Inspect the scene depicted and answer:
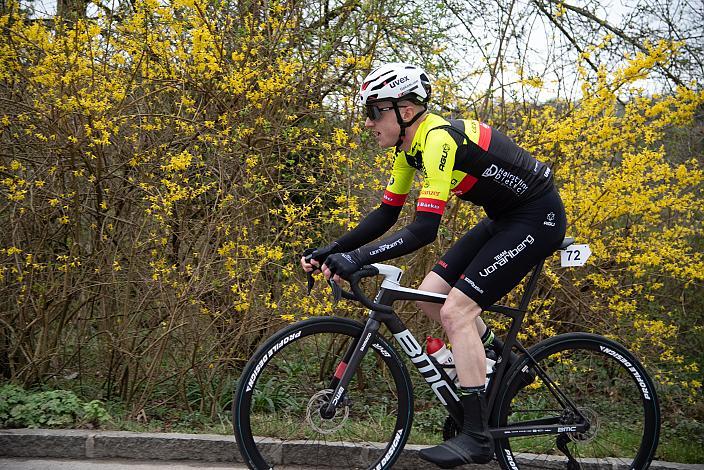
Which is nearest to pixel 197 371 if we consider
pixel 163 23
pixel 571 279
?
pixel 163 23

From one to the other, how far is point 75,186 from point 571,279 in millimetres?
4167

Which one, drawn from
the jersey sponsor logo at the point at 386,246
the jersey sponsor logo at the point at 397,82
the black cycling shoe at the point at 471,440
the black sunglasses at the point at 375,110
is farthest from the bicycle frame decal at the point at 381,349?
the jersey sponsor logo at the point at 397,82

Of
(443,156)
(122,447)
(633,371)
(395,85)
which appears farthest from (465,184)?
(122,447)

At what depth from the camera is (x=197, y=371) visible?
559 centimetres

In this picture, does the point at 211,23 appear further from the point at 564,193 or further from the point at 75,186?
the point at 564,193

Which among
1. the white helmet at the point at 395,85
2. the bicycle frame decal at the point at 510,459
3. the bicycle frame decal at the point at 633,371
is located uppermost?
the white helmet at the point at 395,85

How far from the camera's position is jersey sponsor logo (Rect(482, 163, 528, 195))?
3914 mm

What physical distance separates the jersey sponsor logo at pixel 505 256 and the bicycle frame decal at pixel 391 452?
1016 mm

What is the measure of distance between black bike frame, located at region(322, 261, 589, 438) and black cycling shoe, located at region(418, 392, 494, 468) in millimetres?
74

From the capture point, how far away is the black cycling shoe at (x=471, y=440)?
12.7 ft

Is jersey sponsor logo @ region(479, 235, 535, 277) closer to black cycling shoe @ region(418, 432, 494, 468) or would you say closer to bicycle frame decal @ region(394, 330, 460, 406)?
bicycle frame decal @ region(394, 330, 460, 406)

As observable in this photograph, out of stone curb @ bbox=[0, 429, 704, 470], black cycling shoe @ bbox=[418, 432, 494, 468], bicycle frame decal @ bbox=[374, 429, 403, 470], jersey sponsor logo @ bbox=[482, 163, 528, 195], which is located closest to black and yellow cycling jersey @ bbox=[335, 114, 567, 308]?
jersey sponsor logo @ bbox=[482, 163, 528, 195]

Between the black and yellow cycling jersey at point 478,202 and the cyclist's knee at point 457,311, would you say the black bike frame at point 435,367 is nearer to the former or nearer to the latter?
the cyclist's knee at point 457,311

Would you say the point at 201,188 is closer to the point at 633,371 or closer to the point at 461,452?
the point at 461,452
